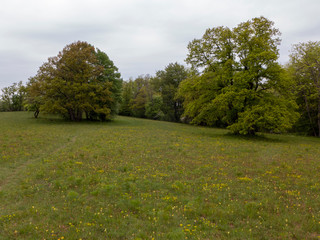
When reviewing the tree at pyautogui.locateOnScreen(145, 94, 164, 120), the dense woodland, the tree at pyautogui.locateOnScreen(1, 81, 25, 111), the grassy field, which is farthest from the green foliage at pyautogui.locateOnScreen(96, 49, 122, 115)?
the tree at pyautogui.locateOnScreen(1, 81, 25, 111)

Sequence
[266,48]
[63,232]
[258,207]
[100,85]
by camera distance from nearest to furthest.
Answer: [63,232]
[258,207]
[266,48]
[100,85]

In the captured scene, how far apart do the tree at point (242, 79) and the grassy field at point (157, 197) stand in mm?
10924

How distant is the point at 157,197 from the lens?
9.55m

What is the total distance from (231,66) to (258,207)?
83.2 feet

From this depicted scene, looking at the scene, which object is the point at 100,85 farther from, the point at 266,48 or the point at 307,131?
the point at 307,131

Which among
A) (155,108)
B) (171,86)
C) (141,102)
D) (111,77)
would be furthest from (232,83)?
(141,102)

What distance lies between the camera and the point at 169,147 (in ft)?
68.8

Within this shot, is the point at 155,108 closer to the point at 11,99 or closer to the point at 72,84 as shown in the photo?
the point at 72,84

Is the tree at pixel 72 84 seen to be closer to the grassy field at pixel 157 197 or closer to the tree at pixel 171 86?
the tree at pixel 171 86

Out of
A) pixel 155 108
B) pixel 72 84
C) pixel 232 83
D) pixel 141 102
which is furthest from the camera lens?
pixel 141 102

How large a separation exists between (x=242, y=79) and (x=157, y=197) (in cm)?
2291

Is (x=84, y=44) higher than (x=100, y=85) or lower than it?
higher

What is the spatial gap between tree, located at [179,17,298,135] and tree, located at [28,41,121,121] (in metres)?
22.8

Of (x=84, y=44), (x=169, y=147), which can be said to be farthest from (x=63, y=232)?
(x=84, y=44)
